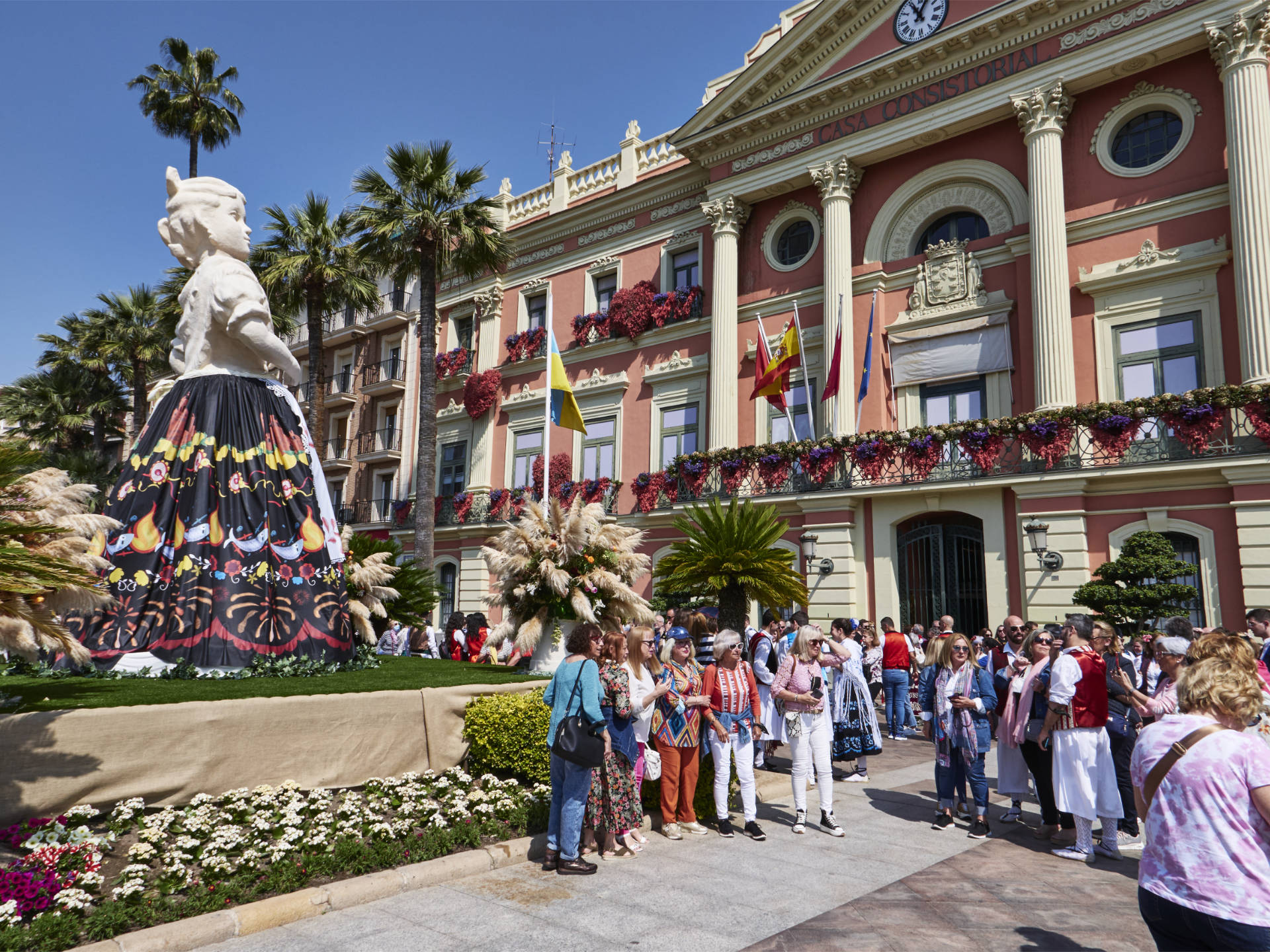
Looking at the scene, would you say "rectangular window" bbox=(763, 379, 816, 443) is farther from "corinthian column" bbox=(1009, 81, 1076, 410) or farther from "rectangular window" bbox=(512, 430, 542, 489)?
"rectangular window" bbox=(512, 430, 542, 489)

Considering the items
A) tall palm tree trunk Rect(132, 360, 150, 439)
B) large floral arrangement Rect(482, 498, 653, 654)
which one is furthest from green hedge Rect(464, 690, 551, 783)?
tall palm tree trunk Rect(132, 360, 150, 439)

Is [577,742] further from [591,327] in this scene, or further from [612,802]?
[591,327]

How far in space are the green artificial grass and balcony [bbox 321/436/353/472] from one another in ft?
88.2

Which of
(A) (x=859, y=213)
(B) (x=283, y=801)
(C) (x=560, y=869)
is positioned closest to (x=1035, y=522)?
(A) (x=859, y=213)

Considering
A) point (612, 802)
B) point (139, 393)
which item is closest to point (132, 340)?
point (139, 393)

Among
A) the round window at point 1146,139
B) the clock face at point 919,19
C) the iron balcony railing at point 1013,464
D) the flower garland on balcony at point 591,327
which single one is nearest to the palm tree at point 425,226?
the flower garland on balcony at point 591,327

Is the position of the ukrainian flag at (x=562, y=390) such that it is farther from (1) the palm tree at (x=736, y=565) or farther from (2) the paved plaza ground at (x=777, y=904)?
(2) the paved plaza ground at (x=777, y=904)

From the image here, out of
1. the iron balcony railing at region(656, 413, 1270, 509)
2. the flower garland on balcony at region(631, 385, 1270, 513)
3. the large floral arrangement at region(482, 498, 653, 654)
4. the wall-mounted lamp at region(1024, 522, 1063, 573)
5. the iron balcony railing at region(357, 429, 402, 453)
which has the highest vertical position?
the iron balcony railing at region(357, 429, 402, 453)

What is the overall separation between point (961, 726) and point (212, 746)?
6.35 meters

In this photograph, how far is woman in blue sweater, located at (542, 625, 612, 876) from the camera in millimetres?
6340

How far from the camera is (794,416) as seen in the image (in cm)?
2239

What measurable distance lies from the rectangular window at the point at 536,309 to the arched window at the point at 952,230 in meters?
13.1

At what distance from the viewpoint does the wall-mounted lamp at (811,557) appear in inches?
779

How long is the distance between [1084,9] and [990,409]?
8.56m
